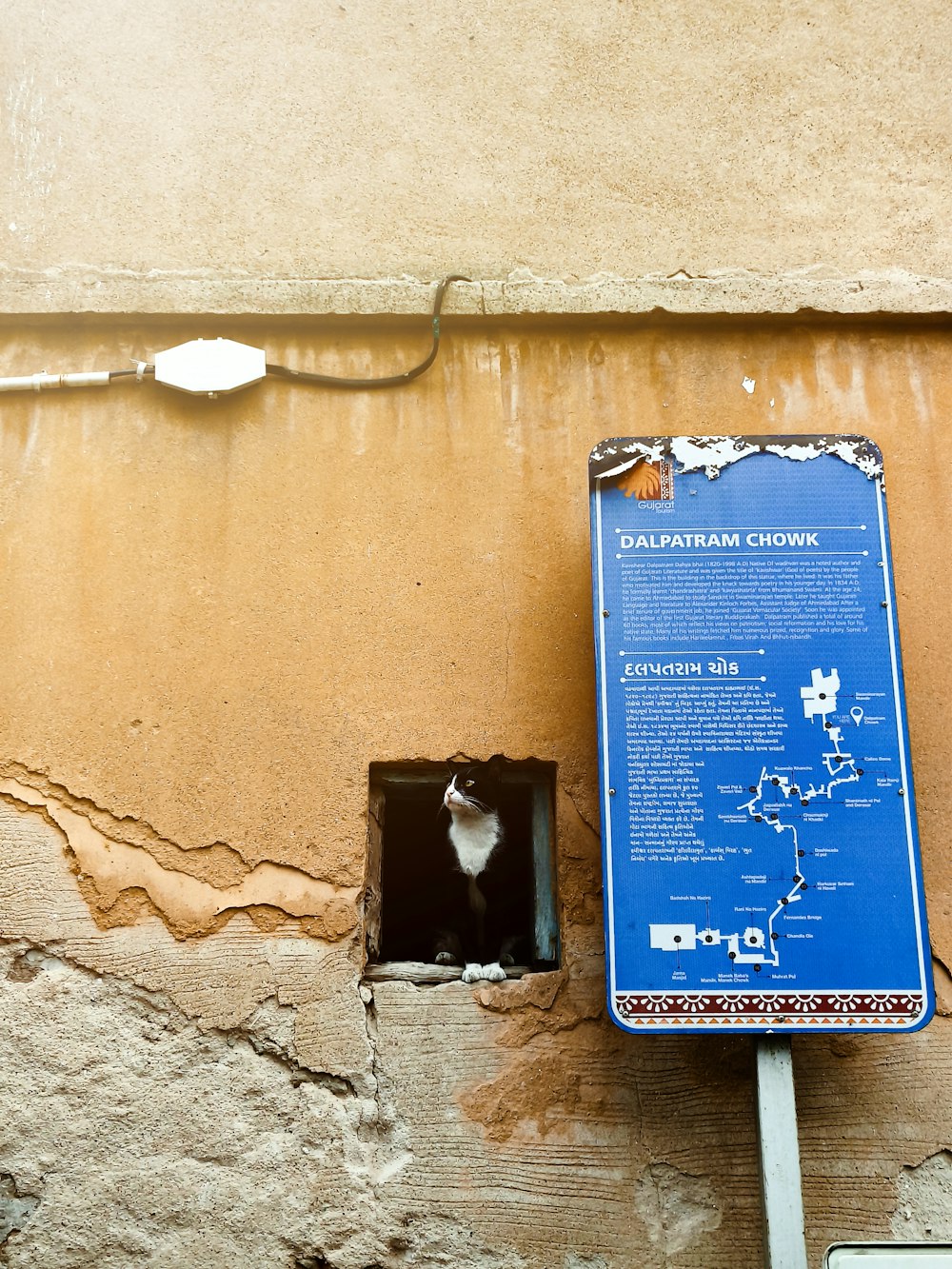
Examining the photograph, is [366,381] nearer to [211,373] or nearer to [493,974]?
[211,373]

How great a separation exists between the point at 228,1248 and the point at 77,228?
292 centimetres

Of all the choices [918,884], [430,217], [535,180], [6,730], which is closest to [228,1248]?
[6,730]

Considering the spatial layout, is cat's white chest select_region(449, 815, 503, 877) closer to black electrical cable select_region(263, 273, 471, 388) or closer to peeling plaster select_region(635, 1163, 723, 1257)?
peeling plaster select_region(635, 1163, 723, 1257)

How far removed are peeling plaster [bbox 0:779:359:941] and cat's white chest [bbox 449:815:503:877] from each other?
0.35 m

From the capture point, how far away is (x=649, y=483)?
2.43m

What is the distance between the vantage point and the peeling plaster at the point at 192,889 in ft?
8.12

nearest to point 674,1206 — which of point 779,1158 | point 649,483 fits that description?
point 779,1158

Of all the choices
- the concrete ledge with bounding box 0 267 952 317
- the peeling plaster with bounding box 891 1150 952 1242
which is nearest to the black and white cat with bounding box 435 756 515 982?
the peeling plaster with bounding box 891 1150 952 1242

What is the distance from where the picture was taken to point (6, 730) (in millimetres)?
2602

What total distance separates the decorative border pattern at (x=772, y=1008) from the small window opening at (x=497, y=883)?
475mm

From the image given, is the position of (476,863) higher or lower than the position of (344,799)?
lower

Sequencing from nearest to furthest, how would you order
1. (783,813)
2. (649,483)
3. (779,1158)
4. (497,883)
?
(779,1158) < (783,813) < (649,483) < (497,883)

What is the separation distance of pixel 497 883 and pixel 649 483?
137 centimetres

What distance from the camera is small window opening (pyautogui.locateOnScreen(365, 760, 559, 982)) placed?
2574 millimetres
